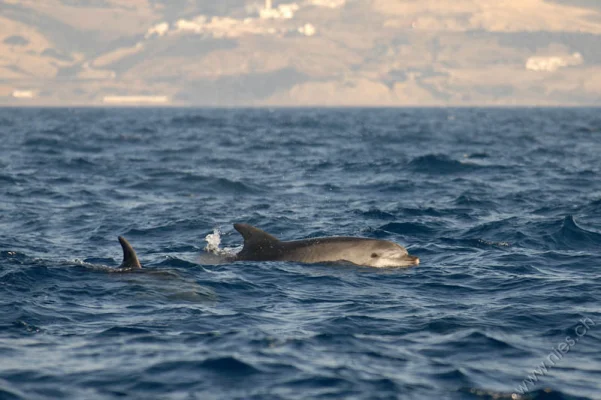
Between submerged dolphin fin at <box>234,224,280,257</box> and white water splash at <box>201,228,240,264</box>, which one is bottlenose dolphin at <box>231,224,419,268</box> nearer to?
submerged dolphin fin at <box>234,224,280,257</box>

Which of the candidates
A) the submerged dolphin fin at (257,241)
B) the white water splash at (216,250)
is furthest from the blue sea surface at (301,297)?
the submerged dolphin fin at (257,241)

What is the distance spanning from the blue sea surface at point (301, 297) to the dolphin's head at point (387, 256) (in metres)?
0.33

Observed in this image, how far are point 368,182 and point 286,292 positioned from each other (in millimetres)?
19569

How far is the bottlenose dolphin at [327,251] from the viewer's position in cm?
1789

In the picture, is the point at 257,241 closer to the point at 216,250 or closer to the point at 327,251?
the point at 327,251

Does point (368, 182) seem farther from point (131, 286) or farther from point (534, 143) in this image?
point (534, 143)

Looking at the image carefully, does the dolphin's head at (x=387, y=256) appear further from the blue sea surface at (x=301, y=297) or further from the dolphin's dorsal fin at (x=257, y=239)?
the dolphin's dorsal fin at (x=257, y=239)

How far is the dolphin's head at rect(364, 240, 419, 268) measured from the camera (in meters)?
17.8

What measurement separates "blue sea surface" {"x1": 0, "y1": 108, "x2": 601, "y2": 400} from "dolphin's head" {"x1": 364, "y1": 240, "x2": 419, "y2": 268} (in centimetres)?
33

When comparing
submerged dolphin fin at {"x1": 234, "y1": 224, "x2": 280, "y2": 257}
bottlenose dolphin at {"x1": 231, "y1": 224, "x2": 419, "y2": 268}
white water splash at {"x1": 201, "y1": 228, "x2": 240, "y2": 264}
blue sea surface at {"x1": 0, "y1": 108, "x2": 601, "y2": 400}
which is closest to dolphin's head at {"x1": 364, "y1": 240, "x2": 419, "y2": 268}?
bottlenose dolphin at {"x1": 231, "y1": 224, "x2": 419, "y2": 268}

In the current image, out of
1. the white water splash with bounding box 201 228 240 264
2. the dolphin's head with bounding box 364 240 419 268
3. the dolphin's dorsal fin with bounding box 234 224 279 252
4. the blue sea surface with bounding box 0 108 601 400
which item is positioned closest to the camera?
the blue sea surface with bounding box 0 108 601 400

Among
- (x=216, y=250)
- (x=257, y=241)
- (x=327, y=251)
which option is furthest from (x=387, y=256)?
(x=216, y=250)

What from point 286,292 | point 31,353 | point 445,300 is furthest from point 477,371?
point 31,353

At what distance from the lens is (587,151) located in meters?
53.0
